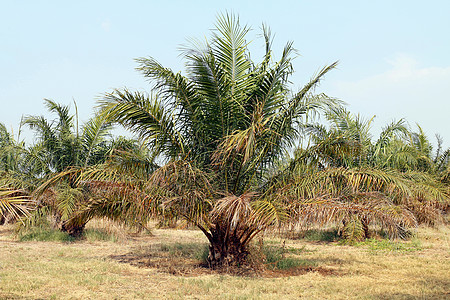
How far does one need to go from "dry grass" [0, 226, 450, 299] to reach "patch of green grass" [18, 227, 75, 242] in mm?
2756

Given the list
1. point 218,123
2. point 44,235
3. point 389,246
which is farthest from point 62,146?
point 389,246

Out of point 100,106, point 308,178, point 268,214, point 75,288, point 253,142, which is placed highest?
point 100,106

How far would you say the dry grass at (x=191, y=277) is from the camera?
7.51 m

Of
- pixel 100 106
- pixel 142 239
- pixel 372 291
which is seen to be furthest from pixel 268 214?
pixel 142 239

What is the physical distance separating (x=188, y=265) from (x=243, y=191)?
7.97ft

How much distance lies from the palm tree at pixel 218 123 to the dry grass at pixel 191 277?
128 cm

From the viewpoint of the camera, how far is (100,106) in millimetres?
9078

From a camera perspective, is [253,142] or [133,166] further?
[133,166]

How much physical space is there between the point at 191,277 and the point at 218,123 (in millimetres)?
3356

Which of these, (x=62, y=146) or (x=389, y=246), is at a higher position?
(x=62, y=146)

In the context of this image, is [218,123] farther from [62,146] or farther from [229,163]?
[62,146]

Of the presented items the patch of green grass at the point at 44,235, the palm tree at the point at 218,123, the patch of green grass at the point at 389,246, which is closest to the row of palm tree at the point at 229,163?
the palm tree at the point at 218,123

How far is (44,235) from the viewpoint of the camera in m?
16.5

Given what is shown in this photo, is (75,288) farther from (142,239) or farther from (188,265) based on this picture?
(142,239)
